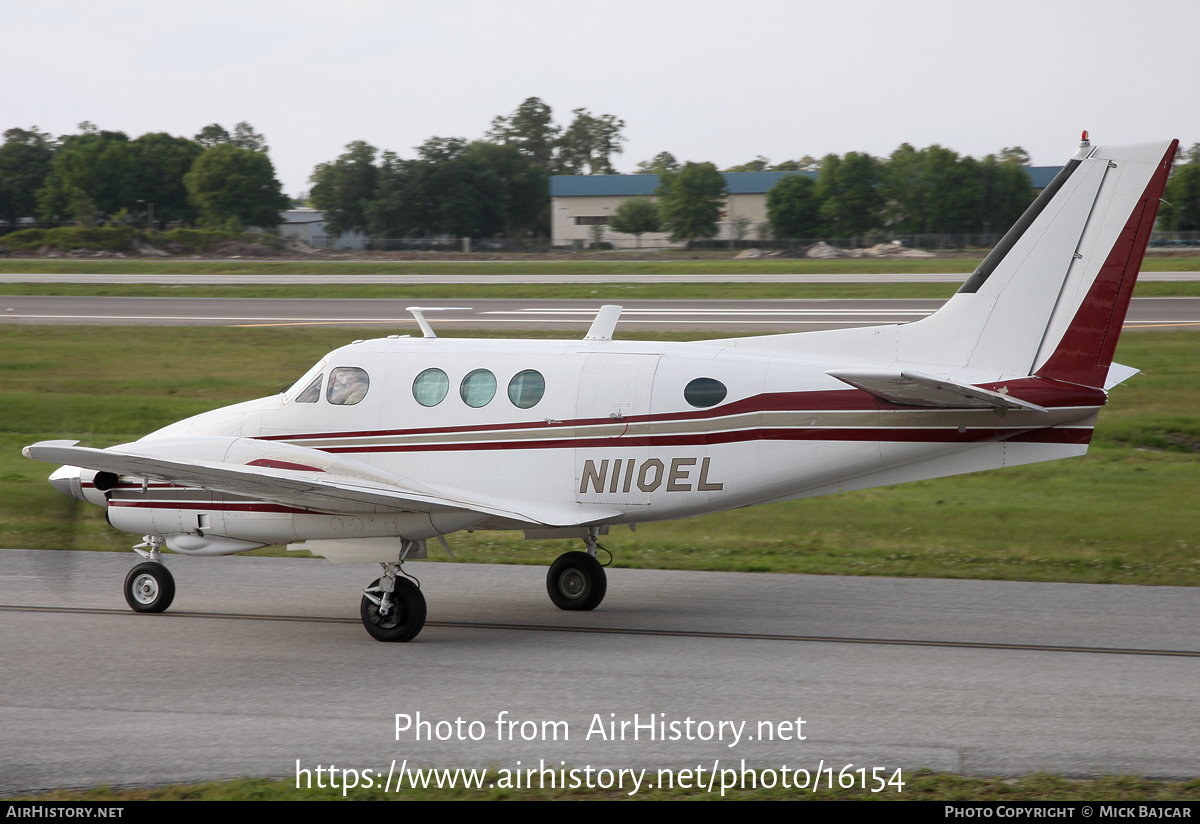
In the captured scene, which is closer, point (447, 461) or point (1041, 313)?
point (1041, 313)

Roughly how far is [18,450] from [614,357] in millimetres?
16666

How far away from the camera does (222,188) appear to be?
104 m

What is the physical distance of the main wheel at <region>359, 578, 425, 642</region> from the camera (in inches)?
430

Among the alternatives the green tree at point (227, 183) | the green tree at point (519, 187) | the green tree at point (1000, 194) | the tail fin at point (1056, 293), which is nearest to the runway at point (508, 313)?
the tail fin at point (1056, 293)

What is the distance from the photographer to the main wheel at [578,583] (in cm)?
1242

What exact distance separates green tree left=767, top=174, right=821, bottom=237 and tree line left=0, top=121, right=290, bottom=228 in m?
47.3

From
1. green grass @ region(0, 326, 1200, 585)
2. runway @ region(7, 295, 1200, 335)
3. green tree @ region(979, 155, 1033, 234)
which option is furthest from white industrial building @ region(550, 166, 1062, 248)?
green grass @ region(0, 326, 1200, 585)

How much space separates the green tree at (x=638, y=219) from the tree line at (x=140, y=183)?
108ft

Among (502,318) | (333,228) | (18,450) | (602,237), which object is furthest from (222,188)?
(18,450)

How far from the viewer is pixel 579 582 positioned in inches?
492

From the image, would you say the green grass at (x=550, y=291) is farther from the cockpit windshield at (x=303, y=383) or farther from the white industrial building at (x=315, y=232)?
the white industrial building at (x=315, y=232)

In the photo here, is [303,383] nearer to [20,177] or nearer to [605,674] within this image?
[605,674]

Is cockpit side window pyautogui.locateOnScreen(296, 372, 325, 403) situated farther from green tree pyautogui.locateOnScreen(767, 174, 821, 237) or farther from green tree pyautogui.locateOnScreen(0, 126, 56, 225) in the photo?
green tree pyautogui.locateOnScreen(0, 126, 56, 225)

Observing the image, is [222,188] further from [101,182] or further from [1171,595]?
[1171,595]
